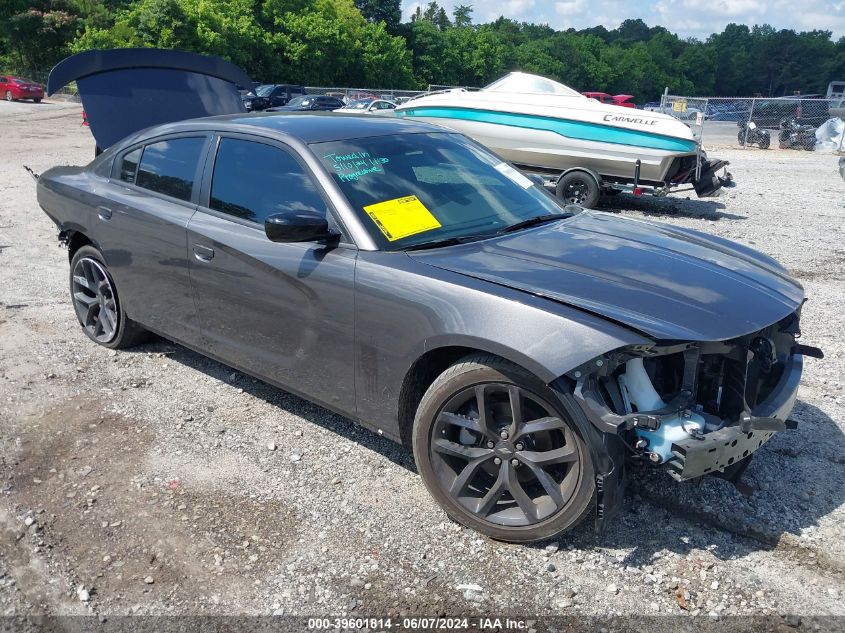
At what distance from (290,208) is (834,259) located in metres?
6.75

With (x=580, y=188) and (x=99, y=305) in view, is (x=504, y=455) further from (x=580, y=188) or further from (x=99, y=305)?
(x=580, y=188)

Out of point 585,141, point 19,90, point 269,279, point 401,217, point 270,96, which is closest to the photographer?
point 401,217

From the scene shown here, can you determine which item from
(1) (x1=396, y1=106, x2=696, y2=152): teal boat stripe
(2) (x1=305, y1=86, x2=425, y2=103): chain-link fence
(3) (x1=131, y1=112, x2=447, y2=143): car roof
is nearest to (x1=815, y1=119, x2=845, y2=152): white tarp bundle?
(1) (x1=396, y1=106, x2=696, y2=152): teal boat stripe

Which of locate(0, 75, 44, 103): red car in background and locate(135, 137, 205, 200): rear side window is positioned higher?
locate(0, 75, 44, 103): red car in background

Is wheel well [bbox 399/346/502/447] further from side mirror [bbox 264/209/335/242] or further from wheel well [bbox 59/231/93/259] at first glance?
wheel well [bbox 59/231/93/259]

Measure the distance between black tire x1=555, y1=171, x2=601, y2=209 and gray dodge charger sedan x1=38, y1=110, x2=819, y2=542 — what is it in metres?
6.68

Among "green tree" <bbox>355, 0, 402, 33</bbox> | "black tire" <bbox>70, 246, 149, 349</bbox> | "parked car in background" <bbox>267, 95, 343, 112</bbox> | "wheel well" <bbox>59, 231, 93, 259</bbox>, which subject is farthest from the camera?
"green tree" <bbox>355, 0, 402, 33</bbox>

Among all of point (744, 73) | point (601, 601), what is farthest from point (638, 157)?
point (744, 73)

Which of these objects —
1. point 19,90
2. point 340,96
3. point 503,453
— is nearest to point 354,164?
point 503,453

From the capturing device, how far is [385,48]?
5212 cm

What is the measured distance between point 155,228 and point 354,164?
1429 millimetres

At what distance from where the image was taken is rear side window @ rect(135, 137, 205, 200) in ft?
13.8

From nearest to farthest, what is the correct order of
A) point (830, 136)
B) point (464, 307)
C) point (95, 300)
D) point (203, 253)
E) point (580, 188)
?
point (464, 307) → point (203, 253) → point (95, 300) → point (580, 188) → point (830, 136)

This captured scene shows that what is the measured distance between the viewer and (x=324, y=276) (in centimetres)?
334
